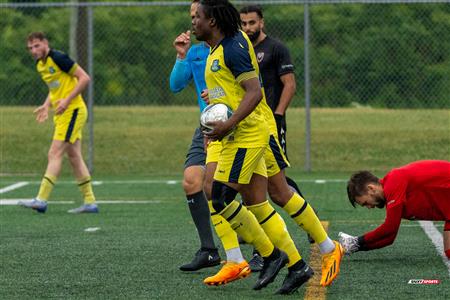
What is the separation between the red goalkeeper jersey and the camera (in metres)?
7.96

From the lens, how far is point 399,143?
19.3 metres

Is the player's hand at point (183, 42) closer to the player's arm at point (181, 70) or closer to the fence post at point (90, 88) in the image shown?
the player's arm at point (181, 70)

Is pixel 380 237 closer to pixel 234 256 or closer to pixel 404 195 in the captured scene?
pixel 404 195

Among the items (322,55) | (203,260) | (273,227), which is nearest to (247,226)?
(273,227)

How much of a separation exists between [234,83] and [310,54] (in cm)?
1374

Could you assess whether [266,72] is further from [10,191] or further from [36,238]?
[10,191]

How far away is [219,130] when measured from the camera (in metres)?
6.75

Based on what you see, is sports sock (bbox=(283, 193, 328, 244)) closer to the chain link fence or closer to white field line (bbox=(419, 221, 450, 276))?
white field line (bbox=(419, 221, 450, 276))

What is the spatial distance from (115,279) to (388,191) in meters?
1.94

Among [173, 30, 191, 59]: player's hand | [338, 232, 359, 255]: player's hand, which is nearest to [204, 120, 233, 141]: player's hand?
[173, 30, 191, 59]: player's hand

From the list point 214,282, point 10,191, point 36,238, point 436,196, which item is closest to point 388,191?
point 436,196

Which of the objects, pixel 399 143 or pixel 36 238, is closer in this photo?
pixel 36 238

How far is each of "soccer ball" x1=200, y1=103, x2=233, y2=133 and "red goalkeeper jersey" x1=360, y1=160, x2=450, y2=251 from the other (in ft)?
5.34

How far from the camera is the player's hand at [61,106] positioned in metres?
12.4
